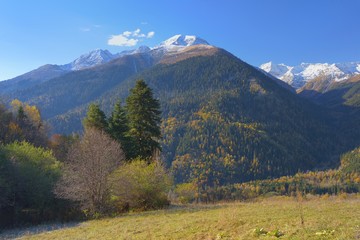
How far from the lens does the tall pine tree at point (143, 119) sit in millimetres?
40656

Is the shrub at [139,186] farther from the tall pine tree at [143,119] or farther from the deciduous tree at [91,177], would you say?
the tall pine tree at [143,119]

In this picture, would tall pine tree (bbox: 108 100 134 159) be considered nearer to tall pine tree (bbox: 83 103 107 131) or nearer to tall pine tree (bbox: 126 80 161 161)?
tall pine tree (bbox: 83 103 107 131)

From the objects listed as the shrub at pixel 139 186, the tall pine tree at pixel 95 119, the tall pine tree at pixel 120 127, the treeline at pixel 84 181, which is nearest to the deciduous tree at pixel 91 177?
the treeline at pixel 84 181

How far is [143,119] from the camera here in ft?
134

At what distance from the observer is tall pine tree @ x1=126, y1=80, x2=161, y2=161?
133ft

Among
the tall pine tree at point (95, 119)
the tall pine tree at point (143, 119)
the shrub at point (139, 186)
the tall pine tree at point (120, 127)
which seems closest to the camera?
the shrub at point (139, 186)

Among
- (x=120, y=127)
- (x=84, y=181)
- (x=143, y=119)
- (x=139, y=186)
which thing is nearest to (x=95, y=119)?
(x=120, y=127)

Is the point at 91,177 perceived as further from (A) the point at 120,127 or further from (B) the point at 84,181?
(A) the point at 120,127

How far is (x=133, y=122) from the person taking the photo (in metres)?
40.9

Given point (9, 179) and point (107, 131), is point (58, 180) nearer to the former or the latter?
point (9, 179)

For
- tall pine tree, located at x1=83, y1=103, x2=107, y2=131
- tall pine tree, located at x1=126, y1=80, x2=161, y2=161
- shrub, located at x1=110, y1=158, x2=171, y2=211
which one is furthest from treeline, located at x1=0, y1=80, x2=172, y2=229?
tall pine tree, located at x1=83, y1=103, x2=107, y2=131

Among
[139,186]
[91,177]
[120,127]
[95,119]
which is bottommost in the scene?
[139,186]

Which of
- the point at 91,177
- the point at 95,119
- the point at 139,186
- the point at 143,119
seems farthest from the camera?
the point at 95,119

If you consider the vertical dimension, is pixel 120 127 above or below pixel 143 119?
below
